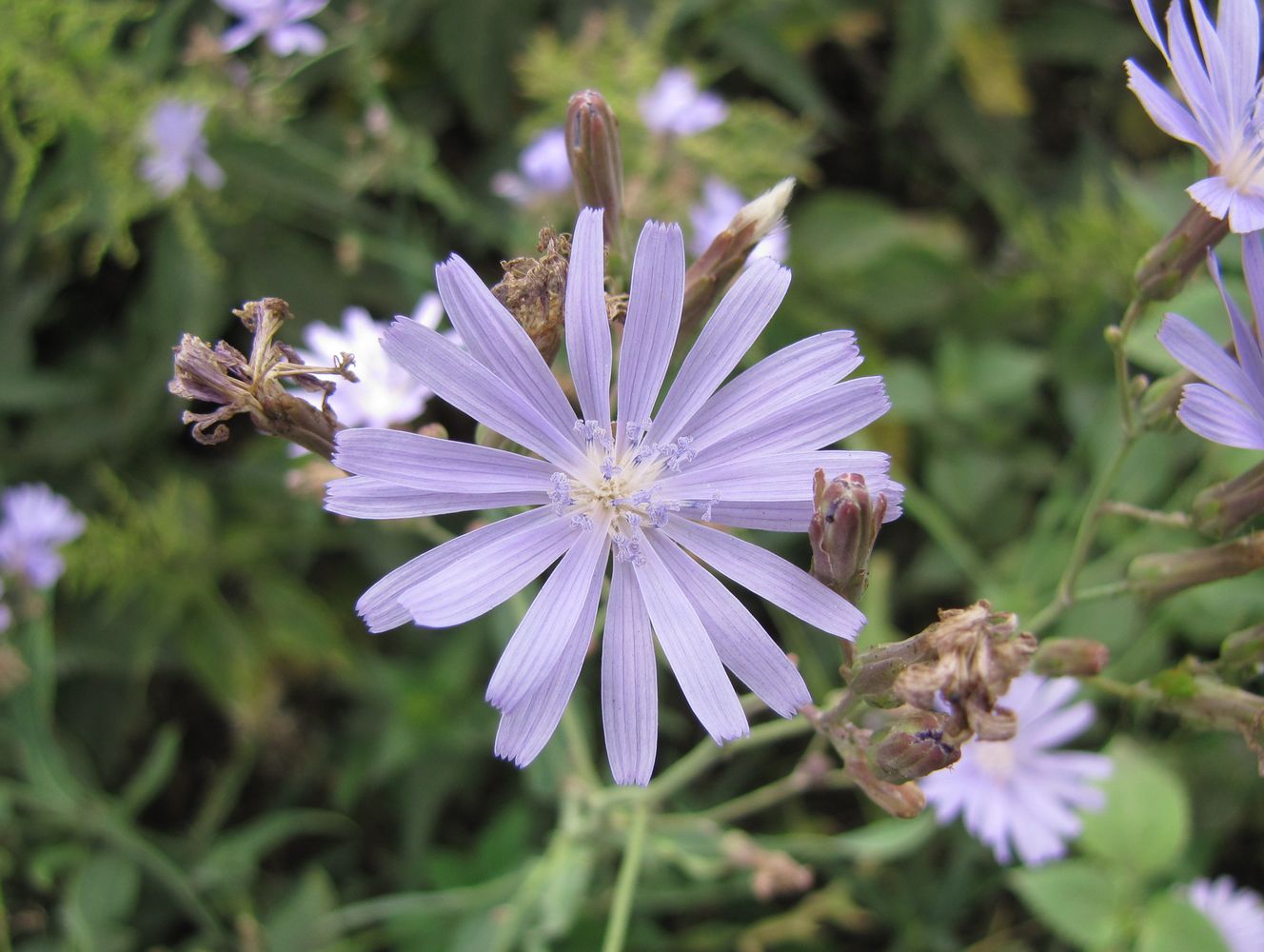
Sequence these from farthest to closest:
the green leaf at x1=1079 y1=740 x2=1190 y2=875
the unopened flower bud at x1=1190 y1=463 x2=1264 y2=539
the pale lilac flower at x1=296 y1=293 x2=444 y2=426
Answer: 1. the green leaf at x1=1079 y1=740 x2=1190 y2=875
2. the pale lilac flower at x1=296 y1=293 x2=444 y2=426
3. the unopened flower bud at x1=1190 y1=463 x2=1264 y2=539

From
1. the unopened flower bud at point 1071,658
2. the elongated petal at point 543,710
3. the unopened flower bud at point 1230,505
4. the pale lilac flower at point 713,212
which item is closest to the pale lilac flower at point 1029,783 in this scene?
the unopened flower bud at point 1071,658

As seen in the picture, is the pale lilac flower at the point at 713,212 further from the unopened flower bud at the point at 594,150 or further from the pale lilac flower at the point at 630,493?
the pale lilac flower at the point at 630,493

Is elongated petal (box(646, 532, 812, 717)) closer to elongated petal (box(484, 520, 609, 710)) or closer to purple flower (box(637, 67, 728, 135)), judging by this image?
elongated petal (box(484, 520, 609, 710))

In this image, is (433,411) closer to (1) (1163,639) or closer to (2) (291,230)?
(2) (291,230)

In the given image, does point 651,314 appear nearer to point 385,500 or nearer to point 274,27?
point 385,500

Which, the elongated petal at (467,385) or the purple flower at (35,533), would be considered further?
the purple flower at (35,533)

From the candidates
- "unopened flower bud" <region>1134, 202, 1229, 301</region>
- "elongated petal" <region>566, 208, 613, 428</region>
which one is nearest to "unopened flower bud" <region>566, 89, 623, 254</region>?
"elongated petal" <region>566, 208, 613, 428</region>

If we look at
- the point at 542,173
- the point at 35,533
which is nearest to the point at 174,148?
the point at 542,173
